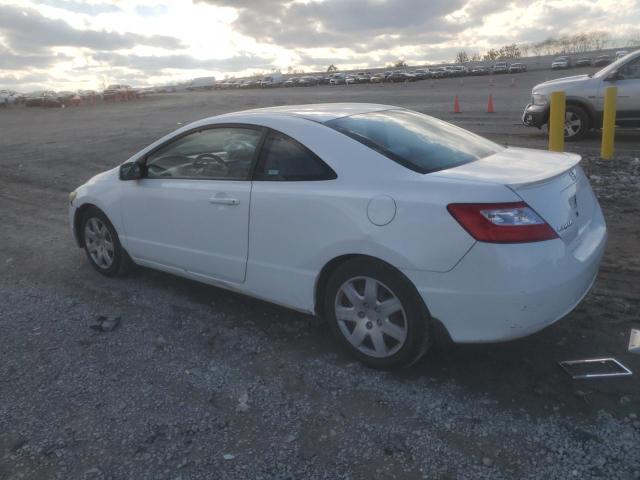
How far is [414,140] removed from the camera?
3943 millimetres

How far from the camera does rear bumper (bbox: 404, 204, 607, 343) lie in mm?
3053

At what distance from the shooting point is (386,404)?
132 inches

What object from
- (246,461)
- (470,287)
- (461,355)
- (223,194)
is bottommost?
(246,461)

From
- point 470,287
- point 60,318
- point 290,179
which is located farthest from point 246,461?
point 60,318

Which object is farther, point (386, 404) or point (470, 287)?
Answer: point (386, 404)

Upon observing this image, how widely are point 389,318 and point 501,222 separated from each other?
89 centimetres

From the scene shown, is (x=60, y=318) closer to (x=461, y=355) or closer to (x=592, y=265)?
(x=461, y=355)

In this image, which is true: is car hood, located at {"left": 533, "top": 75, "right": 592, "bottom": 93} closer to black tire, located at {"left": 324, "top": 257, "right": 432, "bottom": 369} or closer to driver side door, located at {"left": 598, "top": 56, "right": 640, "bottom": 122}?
driver side door, located at {"left": 598, "top": 56, "right": 640, "bottom": 122}

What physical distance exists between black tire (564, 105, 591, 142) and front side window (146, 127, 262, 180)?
9282mm

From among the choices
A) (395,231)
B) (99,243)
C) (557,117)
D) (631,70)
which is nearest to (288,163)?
(395,231)

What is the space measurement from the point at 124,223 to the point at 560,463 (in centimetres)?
390

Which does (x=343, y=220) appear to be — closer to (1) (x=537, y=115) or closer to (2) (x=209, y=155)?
(2) (x=209, y=155)

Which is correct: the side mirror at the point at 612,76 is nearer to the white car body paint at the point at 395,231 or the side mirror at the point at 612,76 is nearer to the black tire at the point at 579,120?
the black tire at the point at 579,120

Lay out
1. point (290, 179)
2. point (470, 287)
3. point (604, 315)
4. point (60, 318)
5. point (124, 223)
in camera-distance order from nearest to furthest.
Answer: point (470, 287) < point (290, 179) < point (604, 315) < point (60, 318) < point (124, 223)
